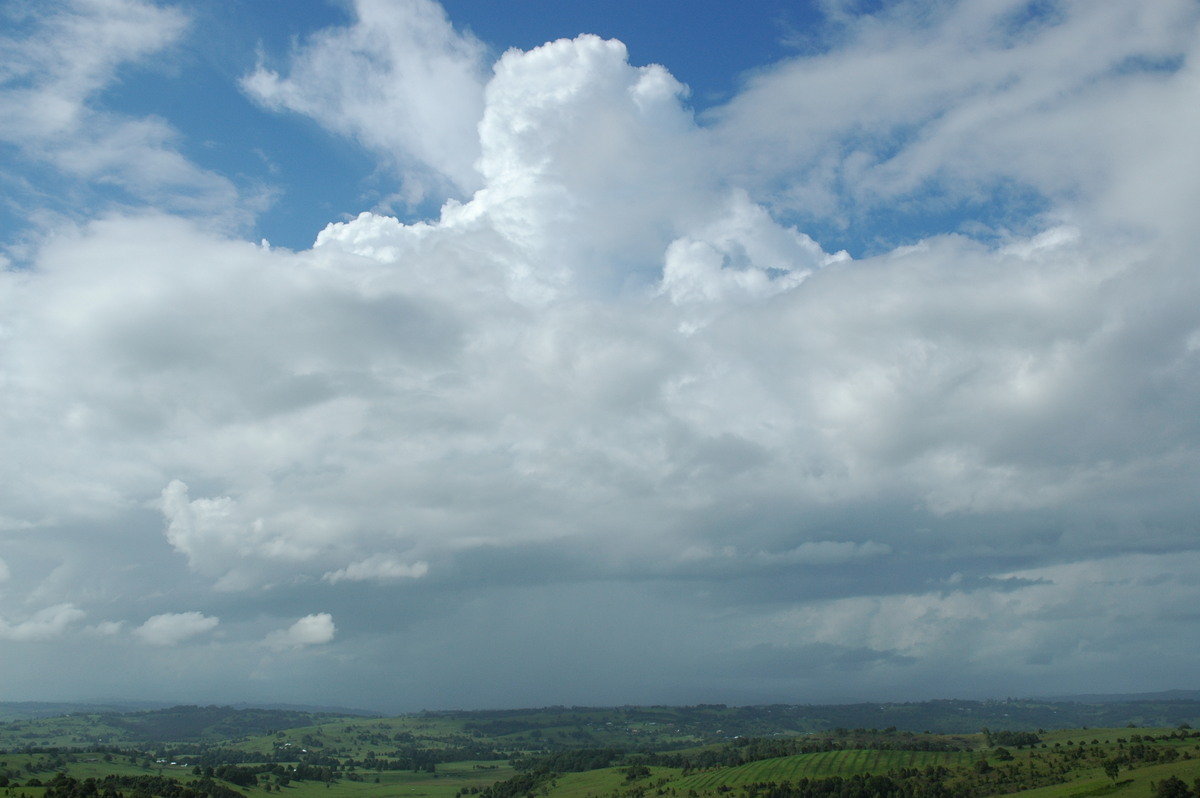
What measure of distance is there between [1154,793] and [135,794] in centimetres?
21751

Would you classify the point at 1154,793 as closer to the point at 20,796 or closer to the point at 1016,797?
the point at 1016,797

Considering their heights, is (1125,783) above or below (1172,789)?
below

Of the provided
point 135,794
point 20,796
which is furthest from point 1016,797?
point 20,796

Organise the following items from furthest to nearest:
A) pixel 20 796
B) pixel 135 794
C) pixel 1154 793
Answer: pixel 135 794 → pixel 20 796 → pixel 1154 793

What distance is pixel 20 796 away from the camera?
175m

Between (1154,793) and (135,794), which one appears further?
(135,794)

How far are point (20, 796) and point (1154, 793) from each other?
9040 inches

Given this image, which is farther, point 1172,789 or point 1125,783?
point 1125,783

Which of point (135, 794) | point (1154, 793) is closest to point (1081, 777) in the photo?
point (1154, 793)

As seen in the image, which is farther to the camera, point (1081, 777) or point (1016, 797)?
point (1081, 777)

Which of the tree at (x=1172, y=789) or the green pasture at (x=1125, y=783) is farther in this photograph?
the green pasture at (x=1125, y=783)

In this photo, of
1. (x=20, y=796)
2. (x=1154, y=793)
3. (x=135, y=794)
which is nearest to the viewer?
(x=1154, y=793)

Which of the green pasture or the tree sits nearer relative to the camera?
the tree

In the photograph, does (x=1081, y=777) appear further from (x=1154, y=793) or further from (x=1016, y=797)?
(x=1154, y=793)
